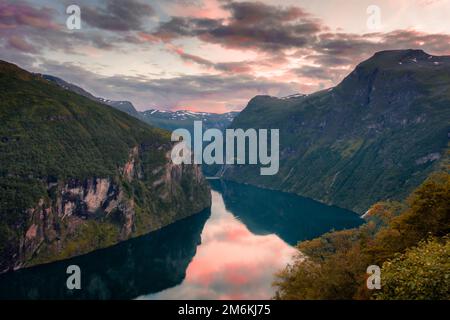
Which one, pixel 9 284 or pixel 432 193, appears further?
pixel 9 284

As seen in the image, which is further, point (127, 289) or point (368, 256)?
point (127, 289)

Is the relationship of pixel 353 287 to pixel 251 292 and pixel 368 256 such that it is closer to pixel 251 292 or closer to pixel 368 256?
pixel 368 256
